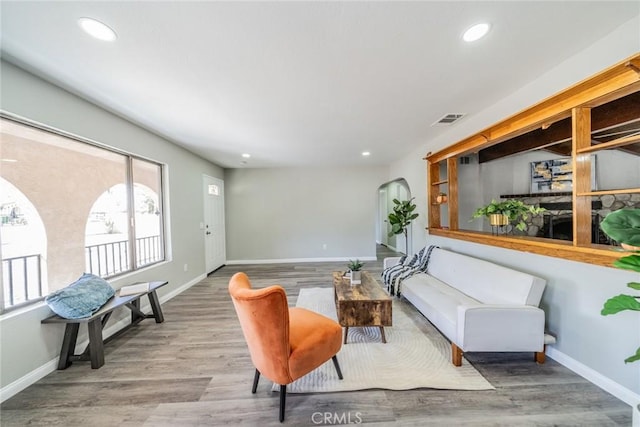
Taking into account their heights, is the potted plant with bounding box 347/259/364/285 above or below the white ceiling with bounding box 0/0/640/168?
below

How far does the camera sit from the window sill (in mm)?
1669

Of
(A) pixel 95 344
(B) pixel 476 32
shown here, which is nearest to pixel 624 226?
(B) pixel 476 32

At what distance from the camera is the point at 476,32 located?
5.09ft

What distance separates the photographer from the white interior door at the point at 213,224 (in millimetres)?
5229

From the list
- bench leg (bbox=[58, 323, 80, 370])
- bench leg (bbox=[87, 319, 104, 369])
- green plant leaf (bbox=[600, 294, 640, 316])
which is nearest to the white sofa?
green plant leaf (bbox=[600, 294, 640, 316])

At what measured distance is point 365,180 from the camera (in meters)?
6.31

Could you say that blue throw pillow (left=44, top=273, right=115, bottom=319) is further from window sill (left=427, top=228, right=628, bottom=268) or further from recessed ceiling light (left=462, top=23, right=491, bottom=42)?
window sill (left=427, top=228, right=628, bottom=268)

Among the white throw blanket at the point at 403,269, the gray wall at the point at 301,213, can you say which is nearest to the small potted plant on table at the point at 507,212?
the white throw blanket at the point at 403,269

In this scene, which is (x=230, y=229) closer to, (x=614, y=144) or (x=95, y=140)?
(x=95, y=140)

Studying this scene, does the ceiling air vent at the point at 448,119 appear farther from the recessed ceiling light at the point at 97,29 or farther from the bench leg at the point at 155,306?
the bench leg at the point at 155,306

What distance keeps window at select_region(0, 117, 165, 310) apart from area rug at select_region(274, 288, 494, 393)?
2.50m

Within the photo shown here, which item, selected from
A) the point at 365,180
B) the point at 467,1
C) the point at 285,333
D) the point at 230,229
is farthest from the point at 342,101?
the point at 230,229

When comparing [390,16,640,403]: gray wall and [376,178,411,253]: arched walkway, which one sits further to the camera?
[376,178,411,253]: arched walkway

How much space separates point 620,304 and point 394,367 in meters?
1.48
